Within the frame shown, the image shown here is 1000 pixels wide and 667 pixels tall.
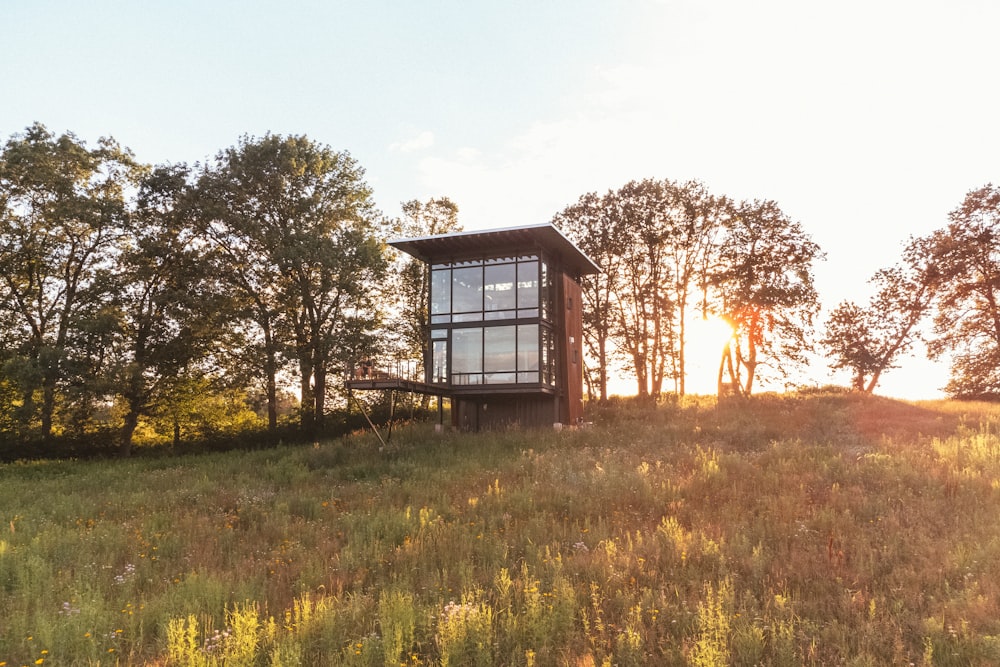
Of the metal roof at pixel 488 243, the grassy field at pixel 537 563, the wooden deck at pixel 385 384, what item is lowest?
the grassy field at pixel 537 563

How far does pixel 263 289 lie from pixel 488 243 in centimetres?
1249

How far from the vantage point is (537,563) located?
9336 millimetres

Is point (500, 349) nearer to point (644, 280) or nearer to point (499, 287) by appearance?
point (499, 287)

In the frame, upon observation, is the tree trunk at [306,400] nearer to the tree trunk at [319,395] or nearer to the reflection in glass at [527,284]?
the tree trunk at [319,395]

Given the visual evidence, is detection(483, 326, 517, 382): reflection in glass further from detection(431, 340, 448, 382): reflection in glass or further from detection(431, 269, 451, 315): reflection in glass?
detection(431, 269, 451, 315): reflection in glass

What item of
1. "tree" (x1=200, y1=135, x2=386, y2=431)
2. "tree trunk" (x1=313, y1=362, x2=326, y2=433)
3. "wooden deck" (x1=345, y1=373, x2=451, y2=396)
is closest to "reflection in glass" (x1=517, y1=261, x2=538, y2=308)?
"wooden deck" (x1=345, y1=373, x2=451, y2=396)

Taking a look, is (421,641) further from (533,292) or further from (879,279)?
(879,279)

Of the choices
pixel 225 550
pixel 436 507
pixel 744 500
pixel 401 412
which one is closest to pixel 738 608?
pixel 744 500

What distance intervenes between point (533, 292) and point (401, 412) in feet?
38.6

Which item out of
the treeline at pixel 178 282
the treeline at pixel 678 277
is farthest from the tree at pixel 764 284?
the treeline at pixel 178 282

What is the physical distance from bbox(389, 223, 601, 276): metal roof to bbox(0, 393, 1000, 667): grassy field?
10693mm

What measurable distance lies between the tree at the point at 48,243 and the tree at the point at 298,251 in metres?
5.24

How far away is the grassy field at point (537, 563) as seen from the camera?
671 centimetres

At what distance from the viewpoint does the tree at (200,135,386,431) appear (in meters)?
30.5
